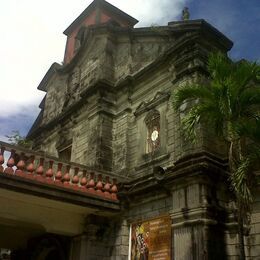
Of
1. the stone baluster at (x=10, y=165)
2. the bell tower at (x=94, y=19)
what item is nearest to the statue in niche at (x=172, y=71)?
the stone baluster at (x=10, y=165)

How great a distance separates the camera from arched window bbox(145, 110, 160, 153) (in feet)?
38.3

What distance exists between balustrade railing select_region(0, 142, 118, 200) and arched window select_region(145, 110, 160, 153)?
152cm

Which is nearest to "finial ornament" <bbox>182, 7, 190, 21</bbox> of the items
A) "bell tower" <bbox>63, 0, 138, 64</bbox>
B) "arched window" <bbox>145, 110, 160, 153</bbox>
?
"arched window" <bbox>145, 110, 160, 153</bbox>

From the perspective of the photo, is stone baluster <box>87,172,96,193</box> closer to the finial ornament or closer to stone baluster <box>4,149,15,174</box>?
stone baluster <box>4,149,15,174</box>

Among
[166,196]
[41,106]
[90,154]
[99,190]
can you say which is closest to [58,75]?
[41,106]

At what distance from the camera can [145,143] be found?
12055mm

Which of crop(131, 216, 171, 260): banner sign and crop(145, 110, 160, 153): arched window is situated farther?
crop(145, 110, 160, 153): arched window

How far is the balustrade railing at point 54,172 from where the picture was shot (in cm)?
976

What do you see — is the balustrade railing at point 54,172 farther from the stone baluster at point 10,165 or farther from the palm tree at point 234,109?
the palm tree at point 234,109

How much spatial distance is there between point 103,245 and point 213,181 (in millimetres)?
4268

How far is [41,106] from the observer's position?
20891mm

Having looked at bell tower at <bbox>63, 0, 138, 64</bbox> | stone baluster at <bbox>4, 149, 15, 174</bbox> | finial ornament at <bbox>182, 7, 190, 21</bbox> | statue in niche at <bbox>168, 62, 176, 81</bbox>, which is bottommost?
stone baluster at <bbox>4, 149, 15, 174</bbox>

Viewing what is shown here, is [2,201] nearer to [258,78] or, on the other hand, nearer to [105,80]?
[105,80]

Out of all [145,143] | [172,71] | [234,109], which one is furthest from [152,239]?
[172,71]
